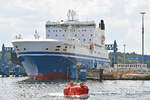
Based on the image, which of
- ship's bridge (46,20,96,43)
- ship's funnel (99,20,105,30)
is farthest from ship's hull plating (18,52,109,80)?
ship's funnel (99,20,105,30)

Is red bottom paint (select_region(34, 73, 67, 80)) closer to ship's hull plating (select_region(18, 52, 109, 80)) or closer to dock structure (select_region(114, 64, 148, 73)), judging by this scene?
ship's hull plating (select_region(18, 52, 109, 80))

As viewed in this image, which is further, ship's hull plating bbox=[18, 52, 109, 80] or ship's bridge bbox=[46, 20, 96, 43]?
ship's bridge bbox=[46, 20, 96, 43]

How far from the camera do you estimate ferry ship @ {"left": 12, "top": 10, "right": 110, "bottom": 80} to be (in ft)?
296

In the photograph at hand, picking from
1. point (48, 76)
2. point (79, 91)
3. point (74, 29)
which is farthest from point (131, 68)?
point (79, 91)

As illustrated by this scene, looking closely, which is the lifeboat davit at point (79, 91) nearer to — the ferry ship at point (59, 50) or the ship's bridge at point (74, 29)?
the ferry ship at point (59, 50)

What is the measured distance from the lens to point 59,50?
9331 cm

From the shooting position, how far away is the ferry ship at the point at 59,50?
90250 millimetres

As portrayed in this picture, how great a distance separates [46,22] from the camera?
113750 mm

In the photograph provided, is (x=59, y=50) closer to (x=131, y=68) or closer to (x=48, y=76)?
(x=48, y=76)

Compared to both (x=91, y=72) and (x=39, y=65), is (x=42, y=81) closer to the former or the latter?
(x=39, y=65)

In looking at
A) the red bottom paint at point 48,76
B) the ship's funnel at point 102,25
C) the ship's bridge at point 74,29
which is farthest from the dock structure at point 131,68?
the red bottom paint at point 48,76

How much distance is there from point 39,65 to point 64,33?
22675mm

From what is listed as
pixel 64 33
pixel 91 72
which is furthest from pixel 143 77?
pixel 64 33

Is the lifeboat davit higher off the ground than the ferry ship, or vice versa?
the ferry ship
